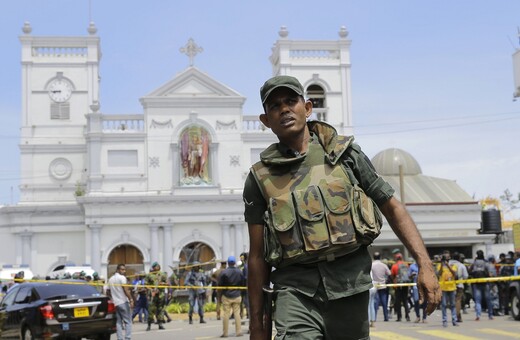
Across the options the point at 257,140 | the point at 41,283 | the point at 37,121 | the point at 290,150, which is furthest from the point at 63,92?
the point at 290,150

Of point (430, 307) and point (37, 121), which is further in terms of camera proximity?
point (37, 121)

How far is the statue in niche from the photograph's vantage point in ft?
167

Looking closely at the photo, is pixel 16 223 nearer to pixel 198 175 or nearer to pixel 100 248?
pixel 100 248

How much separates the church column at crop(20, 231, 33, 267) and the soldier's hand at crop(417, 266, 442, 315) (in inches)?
1915

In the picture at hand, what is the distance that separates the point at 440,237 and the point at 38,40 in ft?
96.2

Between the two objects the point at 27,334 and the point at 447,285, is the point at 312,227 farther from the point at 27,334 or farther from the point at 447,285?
the point at 447,285

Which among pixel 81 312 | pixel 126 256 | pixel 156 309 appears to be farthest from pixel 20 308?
pixel 126 256

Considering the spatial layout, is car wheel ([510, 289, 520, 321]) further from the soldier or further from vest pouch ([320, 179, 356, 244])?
vest pouch ([320, 179, 356, 244])

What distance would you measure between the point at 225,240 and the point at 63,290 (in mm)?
34956

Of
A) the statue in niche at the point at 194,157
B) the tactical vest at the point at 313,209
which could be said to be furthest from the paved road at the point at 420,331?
the statue in niche at the point at 194,157

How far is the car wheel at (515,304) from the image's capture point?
58.4 feet

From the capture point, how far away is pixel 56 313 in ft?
46.4

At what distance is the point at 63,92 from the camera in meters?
53.7

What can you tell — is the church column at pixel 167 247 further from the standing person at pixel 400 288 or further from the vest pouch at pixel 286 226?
the vest pouch at pixel 286 226
